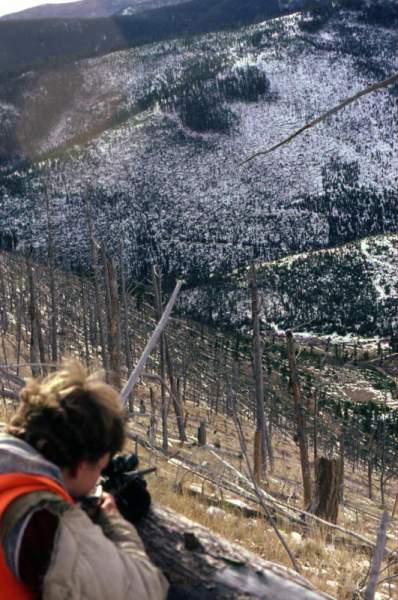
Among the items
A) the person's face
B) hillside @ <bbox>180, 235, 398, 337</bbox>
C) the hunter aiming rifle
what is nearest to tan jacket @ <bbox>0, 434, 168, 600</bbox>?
the person's face

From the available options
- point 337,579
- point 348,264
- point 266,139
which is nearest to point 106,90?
point 266,139

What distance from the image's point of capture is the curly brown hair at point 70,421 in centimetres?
176

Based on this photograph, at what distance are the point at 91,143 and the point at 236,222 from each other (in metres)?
40.4

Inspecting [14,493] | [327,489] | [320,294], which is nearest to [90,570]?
[14,493]

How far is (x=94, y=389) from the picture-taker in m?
1.83

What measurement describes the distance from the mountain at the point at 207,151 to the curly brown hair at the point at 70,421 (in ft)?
259

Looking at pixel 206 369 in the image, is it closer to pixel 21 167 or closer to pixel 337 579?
pixel 337 579

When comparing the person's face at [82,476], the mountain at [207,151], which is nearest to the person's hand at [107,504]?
the person's face at [82,476]

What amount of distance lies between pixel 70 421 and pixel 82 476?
0.72 ft

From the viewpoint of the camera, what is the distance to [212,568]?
1.99 meters

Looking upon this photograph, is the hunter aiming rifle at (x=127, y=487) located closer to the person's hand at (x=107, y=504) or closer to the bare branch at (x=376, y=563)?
the person's hand at (x=107, y=504)

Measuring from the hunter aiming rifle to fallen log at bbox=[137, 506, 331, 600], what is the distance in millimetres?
81

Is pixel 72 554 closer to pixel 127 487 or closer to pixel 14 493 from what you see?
pixel 14 493

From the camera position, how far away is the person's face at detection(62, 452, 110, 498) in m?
1.82
